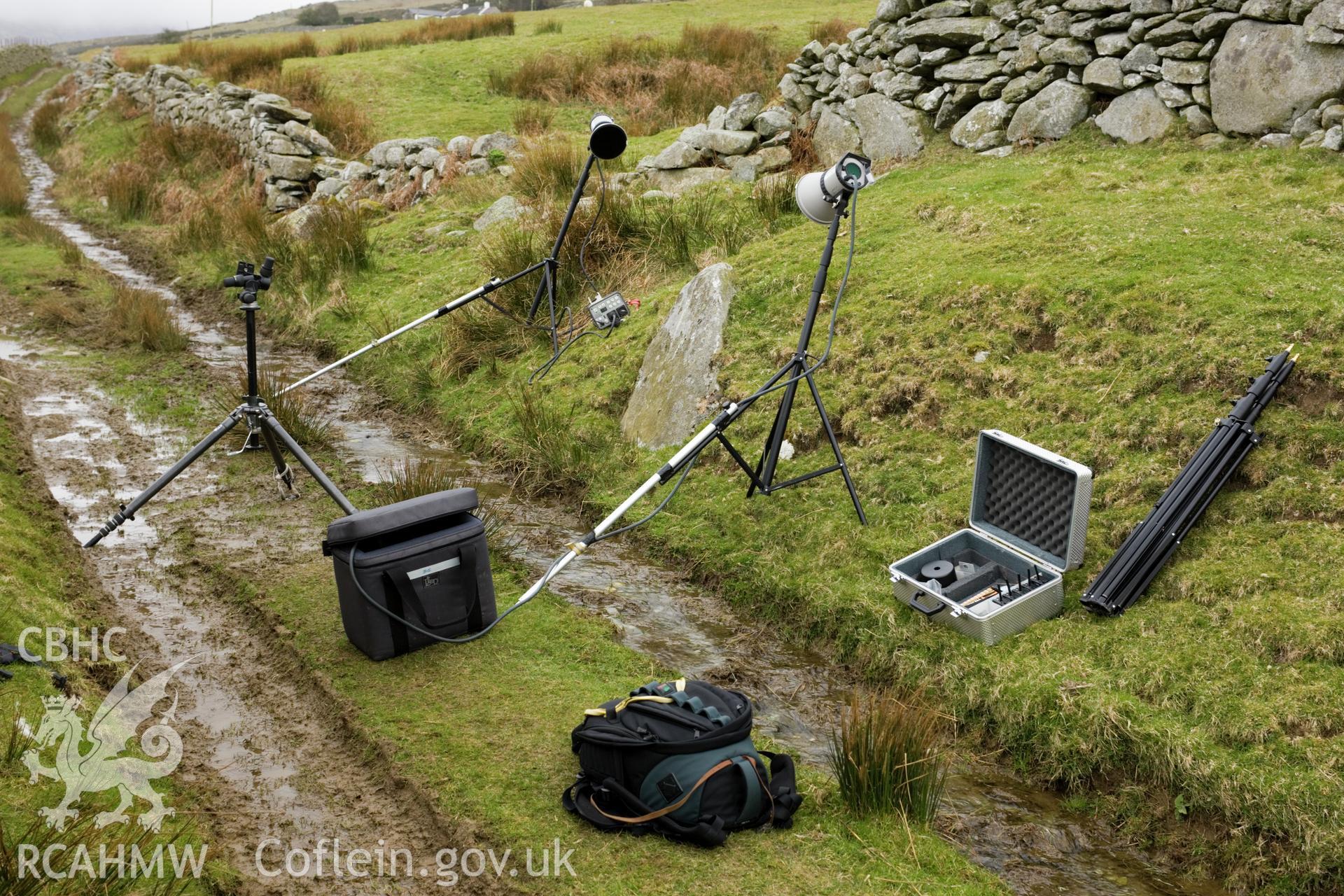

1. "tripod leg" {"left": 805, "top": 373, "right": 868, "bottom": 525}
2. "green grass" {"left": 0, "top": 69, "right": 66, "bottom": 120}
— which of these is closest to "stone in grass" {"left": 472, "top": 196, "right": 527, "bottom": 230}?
"tripod leg" {"left": 805, "top": 373, "right": 868, "bottom": 525}

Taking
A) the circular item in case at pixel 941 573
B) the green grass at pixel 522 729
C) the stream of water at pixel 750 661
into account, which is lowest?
the stream of water at pixel 750 661

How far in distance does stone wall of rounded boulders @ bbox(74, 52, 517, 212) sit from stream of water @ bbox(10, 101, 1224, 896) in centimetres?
543

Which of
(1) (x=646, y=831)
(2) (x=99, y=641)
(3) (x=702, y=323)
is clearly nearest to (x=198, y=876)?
(1) (x=646, y=831)

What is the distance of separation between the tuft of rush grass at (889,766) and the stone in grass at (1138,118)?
660cm

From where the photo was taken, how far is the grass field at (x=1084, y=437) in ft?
13.6

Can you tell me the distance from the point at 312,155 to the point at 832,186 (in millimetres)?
11794

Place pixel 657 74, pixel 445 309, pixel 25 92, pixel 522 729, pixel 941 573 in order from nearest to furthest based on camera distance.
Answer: pixel 522 729, pixel 941 573, pixel 445 309, pixel 657 74, pixel 25 92

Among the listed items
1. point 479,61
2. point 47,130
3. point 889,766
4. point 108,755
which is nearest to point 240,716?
point 108,755

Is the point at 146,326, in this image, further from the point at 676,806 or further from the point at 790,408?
the point at 676,806

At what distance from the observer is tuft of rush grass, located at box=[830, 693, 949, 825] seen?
376 cm

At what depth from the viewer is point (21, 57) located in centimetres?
4844

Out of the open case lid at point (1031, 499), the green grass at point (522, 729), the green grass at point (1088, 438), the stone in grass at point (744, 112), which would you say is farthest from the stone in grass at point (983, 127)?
the green grass at point (522, 729)

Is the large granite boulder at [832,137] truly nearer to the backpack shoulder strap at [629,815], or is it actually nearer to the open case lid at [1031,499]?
the open case lid at [1031,499]

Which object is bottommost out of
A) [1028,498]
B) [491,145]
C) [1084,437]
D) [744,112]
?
[1028,498]
